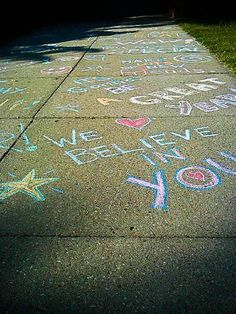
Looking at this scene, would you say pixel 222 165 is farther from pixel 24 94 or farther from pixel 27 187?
pixel 24 94

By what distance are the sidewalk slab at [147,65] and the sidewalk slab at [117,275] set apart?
15.3 ft

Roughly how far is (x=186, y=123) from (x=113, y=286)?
2.43 m

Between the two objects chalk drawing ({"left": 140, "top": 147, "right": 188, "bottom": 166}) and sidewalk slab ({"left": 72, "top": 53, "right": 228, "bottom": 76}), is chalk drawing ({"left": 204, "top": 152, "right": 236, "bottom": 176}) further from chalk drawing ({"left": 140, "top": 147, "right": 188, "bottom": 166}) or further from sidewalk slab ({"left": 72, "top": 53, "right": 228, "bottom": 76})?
sidewalk slab ({"left": 72, "top": 53, "right": 228, "bottom": 76})

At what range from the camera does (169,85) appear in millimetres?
5629

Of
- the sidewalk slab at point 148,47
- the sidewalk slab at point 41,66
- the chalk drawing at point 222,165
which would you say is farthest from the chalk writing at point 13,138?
the sidewalk slab at point 148,47

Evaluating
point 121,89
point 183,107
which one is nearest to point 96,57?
point 121,89

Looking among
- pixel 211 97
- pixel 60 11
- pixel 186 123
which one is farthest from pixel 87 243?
pixel 60 11

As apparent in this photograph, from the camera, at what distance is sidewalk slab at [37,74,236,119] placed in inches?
176

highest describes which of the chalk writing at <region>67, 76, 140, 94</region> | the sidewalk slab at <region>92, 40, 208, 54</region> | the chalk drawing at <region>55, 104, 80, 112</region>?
the chalk drawing at <region>55, 104, 80, 112</region>

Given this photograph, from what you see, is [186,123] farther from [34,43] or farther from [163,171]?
[34,43]

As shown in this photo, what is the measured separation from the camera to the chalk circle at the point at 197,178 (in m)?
2.78

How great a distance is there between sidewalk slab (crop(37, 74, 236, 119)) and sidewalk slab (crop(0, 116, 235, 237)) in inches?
16.2

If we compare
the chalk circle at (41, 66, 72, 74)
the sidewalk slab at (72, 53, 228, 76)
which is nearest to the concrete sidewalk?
the sidewalk slab at (72, 53, 228, 76)

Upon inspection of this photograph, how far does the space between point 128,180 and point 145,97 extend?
92.9 inches
